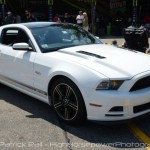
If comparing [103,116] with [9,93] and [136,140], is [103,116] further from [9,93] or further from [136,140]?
[9,93]

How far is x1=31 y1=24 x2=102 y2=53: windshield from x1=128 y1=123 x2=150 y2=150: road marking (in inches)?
72.3

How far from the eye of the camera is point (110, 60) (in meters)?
5.13

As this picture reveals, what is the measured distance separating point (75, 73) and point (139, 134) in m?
1.27

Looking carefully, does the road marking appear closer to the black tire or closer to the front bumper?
the front bumper

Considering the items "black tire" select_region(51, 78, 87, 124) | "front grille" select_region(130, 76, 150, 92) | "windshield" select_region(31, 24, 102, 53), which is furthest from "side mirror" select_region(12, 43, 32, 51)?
"front grille" select_region(130, 76, 150, 92)

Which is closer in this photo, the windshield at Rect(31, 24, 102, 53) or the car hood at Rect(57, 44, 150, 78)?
the car hood at Rect(57, 44, 150, 78)

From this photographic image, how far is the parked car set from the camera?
4.66 metres

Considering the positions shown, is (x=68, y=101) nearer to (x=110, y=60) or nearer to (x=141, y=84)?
(x=110, y=60)

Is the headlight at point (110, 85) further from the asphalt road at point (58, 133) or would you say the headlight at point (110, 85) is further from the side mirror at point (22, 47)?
the side mirror at point (22, 47)

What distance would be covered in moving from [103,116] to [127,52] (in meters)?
1.48

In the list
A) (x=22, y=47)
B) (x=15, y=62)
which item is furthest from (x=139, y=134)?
(x=15, y=62)

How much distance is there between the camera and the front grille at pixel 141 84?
4748mm

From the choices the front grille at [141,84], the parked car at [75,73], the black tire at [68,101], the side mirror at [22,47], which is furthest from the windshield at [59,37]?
the front grille at [141,84]

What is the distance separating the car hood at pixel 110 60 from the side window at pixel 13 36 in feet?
3.48
